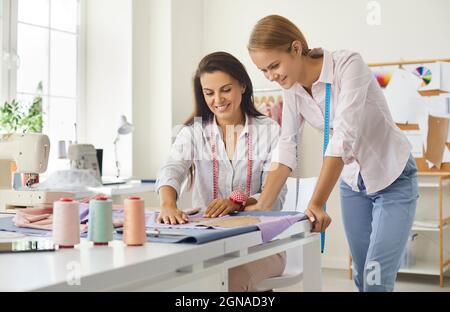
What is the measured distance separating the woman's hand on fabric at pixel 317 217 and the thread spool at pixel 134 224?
68 cm

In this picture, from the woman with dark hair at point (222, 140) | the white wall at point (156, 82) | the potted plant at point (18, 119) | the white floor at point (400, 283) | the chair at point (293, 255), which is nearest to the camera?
the chair at point (293, 255)

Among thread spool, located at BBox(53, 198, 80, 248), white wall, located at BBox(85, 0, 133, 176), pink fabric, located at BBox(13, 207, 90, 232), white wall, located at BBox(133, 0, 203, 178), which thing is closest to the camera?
thread spool, located at BBox(53, 198, 80, 248)

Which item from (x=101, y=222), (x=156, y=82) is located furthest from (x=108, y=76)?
(x=101, y=222)

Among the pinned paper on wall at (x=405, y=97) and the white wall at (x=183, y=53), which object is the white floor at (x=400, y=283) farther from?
the white wall at (x=183, y=53)

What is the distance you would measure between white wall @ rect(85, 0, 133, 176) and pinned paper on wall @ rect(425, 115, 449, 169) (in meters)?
2.32

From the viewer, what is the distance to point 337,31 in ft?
16.3

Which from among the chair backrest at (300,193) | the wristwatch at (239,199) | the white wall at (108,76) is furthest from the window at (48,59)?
the wristwatch at (239,199)

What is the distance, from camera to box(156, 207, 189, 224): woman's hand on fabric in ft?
5.98

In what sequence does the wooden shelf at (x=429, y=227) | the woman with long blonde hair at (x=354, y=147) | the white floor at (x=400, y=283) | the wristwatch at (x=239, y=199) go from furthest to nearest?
the wooden shelf at (x=429, y=227) → the white floor at (x=400, y=283) → the wristwatch at (x=239, y=199) → the woman with long blonde hair at (x=354, y=147)

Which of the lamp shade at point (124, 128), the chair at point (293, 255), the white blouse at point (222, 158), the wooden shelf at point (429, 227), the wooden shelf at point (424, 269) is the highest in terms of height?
the lamp shade at point (124, 128)

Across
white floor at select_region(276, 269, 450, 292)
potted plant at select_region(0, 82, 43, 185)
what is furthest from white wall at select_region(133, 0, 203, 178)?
white floor at select_region(276, 269, 450, 292)

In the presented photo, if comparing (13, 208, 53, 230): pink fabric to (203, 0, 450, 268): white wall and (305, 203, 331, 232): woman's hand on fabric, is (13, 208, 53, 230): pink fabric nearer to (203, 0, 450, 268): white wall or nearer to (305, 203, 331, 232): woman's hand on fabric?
(305, 203, 331, 232): woman's hand on fabric

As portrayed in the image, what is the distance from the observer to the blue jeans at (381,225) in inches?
77.3

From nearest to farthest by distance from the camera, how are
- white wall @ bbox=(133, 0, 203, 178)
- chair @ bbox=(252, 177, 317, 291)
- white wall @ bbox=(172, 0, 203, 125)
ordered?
chair @ bbox=(252, 177, 317, 291), white wall @ bbox=(133, 0, 203, 178), white wall @ bbox=(172, 0, 203, 125)
